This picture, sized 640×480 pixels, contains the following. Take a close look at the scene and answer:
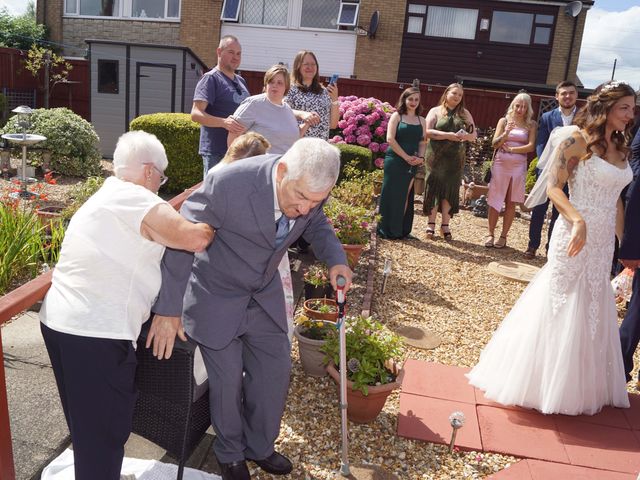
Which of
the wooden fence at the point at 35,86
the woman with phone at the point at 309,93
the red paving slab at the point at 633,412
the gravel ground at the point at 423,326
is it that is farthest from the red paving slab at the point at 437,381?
the wooden fence at the point at 35,86

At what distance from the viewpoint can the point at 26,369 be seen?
3.73 m

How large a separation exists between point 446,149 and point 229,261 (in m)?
5.52

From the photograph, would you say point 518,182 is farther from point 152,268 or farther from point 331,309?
point 152,268

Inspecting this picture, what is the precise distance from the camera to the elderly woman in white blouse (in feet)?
7.09

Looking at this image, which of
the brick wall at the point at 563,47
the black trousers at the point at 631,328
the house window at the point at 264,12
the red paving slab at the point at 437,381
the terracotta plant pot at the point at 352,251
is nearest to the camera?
the red paving slab at the point at 437,381

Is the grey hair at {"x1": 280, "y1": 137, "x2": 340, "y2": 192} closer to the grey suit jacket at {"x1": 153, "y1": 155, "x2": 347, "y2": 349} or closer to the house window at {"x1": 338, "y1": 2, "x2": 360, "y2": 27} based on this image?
the grey suit jacket at {"x1": 153, "y1": 155, "x2": 347, "y2": 349}

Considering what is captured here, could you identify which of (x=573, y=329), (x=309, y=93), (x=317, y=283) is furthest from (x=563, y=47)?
(x=573, y=329)

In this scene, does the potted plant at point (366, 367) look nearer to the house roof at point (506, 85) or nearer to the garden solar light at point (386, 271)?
the garden solar light at point (386, 271)

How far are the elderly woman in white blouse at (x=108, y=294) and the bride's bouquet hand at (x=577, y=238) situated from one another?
2.37m

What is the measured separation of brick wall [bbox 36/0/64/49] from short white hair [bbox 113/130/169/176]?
78.8ft

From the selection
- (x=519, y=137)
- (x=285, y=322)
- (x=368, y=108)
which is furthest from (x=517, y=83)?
(x=285, y=322)

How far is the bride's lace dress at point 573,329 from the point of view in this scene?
3.71m

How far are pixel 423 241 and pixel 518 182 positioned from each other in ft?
4.87

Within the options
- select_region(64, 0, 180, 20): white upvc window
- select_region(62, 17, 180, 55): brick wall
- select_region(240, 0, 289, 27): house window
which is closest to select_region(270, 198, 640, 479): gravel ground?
select_region(240, 0, 289, 27): house window
